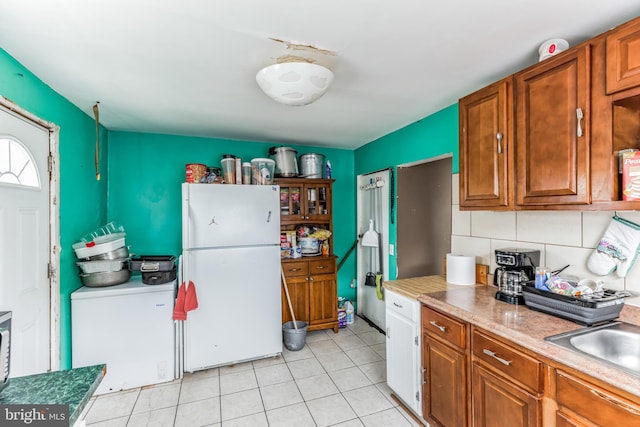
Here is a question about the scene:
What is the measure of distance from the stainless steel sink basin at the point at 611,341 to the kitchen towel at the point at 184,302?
2407mm

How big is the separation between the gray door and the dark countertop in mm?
1285

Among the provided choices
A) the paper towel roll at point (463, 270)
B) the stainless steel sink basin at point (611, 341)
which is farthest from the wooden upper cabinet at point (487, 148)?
the stainless steel sink basin at point (611, 341)

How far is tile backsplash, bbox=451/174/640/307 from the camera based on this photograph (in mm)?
1551

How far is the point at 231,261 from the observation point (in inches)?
109

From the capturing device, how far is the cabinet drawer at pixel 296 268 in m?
3.33

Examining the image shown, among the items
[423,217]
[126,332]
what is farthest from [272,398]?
[423,217]

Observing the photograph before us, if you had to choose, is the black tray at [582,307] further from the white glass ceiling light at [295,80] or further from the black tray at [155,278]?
the black tray at [155,278]

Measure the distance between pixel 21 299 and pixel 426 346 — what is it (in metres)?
2.39

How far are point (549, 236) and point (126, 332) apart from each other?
3.07 m

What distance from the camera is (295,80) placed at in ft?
5.11

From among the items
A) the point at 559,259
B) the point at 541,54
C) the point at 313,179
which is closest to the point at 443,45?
the point at 541,54

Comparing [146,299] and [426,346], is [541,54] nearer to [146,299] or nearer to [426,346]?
[426,346]

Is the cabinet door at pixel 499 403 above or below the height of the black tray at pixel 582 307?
below

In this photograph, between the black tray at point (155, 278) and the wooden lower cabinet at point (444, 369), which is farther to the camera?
the black tray at point (155, 278)
